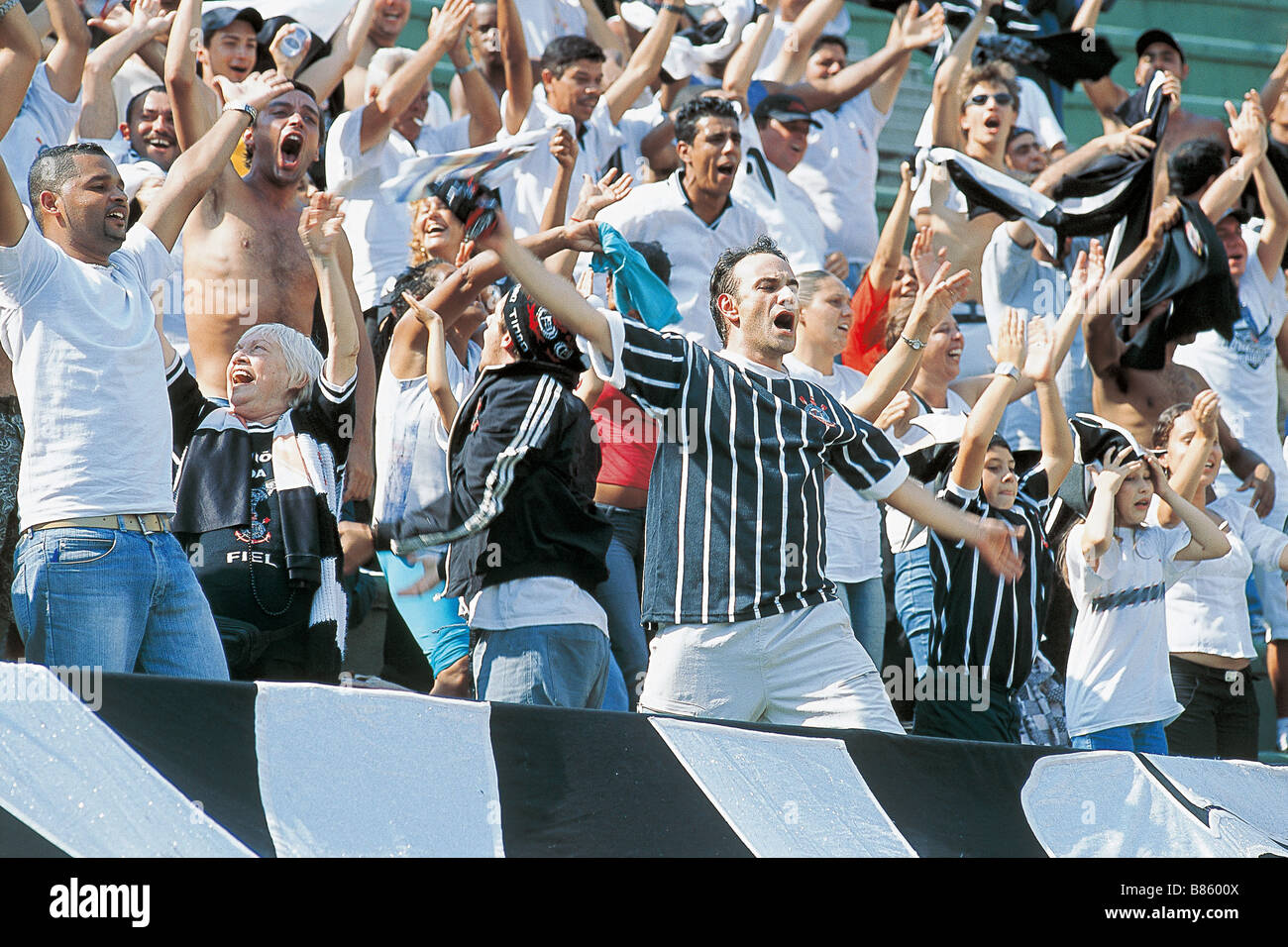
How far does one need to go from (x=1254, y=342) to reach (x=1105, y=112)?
5.66 feet

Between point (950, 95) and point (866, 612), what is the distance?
3092mm

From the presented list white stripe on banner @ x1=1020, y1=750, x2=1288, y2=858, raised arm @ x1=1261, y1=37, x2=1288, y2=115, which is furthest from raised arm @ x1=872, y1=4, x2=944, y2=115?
white stripe on banner @ x1=1020, y1=750, x2=1288, y2=858

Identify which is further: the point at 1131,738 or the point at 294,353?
the point at 1131,738

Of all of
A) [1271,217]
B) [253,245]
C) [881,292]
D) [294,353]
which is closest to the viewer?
[294,353]

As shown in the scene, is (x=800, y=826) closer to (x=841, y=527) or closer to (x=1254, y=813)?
(x=1254, y=813)

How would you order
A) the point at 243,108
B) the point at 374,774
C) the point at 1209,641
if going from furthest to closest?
the point at 1209,641
the point at 243,108
the point at 374,774

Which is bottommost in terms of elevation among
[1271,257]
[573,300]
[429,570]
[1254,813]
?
[1254,813]

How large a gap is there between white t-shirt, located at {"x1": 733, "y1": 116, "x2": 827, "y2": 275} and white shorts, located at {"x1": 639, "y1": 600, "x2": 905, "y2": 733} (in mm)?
3155

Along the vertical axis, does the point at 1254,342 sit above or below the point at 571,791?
→ above

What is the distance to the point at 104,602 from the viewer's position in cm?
376

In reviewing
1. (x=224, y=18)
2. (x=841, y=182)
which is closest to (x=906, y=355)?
(x=841, y=182)

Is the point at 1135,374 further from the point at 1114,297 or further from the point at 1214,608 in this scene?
the point at 1214,608

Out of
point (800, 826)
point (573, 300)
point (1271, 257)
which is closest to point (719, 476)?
point (573, 300)

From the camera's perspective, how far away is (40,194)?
4.01m
